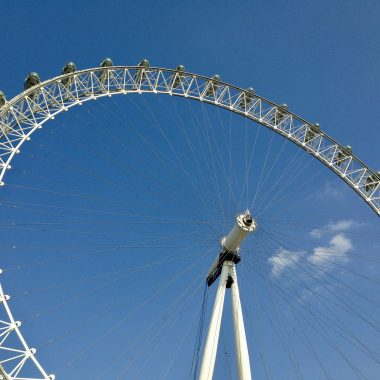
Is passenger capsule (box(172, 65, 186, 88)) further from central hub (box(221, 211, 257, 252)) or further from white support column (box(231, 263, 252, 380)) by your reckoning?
white support column (box(231, 263, 252, 380))

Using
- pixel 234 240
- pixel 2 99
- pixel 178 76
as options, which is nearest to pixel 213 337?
pixel 234 240

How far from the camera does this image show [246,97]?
32.6 metres

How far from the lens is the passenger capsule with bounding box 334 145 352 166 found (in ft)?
110

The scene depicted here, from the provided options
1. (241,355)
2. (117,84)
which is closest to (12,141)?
(117,84)

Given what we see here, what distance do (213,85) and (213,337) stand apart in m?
17.1

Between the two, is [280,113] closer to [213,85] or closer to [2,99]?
[213,85]

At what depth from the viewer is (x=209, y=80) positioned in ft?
105

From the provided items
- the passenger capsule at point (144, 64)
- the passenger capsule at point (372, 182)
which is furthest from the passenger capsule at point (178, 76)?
the passenger capsule at point (372, 182)

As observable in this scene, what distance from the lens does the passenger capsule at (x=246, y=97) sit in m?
32.4

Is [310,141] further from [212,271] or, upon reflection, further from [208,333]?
[208,333]

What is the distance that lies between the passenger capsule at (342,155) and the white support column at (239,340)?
14116 millimetres

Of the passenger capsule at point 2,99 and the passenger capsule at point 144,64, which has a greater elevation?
the passenger capsule at point 144,64

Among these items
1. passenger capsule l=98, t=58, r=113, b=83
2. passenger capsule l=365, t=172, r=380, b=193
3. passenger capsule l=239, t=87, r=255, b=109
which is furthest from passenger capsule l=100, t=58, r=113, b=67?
passenger capsule l=365, t=172, r=380, b=193

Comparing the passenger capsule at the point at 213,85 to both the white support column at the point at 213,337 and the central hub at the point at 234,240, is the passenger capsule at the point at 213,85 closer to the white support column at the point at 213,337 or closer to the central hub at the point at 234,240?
the central hub at the point at 234,240
